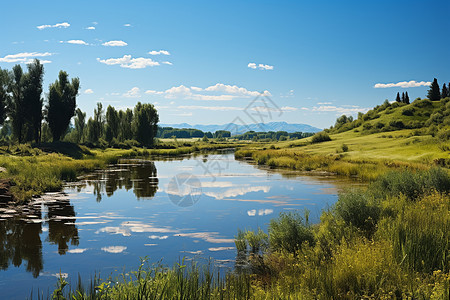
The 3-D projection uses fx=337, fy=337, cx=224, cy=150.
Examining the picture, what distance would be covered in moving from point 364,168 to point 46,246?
83.9 feet

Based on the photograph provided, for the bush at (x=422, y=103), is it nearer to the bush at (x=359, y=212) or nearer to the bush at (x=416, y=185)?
the bush at (x=416, y=185)

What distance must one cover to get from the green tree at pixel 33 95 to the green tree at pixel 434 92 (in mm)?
105001

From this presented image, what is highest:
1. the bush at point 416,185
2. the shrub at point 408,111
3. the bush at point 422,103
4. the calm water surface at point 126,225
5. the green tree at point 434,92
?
the green tree at point 434,92

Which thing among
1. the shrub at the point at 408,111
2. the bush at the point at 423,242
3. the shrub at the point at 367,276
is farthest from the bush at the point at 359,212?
the shrub at the point at 408,111

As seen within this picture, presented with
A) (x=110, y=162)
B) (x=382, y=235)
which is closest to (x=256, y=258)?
(x=382, y=235)

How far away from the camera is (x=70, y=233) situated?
39.8ft

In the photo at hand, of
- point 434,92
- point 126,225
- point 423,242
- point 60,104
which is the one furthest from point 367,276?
point 434,92

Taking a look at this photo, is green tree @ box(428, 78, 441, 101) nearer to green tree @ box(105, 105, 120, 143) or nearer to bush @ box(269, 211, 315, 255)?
green tree @ box(105, 105, 120, 143)

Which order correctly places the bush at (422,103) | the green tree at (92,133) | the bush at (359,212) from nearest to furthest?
the bush at (359,212) < the green tree at (92,133) < the bush at (422,103)

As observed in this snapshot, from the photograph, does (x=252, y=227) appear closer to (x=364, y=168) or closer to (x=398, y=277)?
(x=398, y=277)

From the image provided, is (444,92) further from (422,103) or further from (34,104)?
(34,104)

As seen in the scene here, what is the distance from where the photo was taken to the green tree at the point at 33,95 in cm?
4775

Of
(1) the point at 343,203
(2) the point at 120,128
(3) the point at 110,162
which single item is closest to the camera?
(1) the point at 343,203

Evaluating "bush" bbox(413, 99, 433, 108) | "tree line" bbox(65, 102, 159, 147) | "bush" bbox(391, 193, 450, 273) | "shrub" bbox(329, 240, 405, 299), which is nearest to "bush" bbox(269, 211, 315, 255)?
"bush" bbox(391, 193, 450, 273)
